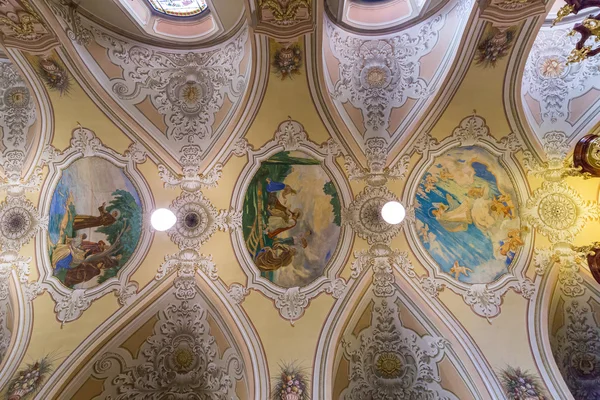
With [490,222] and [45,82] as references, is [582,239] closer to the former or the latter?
[490,222]

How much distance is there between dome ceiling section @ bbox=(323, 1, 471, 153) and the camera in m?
8.21

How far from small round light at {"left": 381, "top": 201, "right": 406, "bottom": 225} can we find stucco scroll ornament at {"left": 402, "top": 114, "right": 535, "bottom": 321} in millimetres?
394

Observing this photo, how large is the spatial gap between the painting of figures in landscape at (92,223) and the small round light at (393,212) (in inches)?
235

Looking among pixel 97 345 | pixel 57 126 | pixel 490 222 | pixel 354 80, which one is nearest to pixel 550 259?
pixel 490 222

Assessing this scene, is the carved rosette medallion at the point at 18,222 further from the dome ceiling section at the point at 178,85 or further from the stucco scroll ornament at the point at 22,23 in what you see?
the stucco scroll ornament at the point at 22,23

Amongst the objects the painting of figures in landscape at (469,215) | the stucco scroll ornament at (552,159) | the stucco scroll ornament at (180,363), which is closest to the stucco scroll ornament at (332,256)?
the stucco scroll ornament at (180,363)

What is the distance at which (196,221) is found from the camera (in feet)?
28.2

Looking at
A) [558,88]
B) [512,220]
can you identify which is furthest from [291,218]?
[558,88]

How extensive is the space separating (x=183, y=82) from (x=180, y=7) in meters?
1.85

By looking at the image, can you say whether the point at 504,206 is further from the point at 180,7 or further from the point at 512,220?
the point at 180,7

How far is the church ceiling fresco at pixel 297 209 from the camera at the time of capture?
773 centimetres

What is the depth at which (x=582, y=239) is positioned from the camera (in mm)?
7836

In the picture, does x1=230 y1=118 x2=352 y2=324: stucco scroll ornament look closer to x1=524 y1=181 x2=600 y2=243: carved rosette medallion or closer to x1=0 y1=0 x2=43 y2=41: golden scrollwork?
x1=524 y1=181 x2=600 y2=243: carved rosette medallion

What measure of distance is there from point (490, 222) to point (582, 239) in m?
1.90
